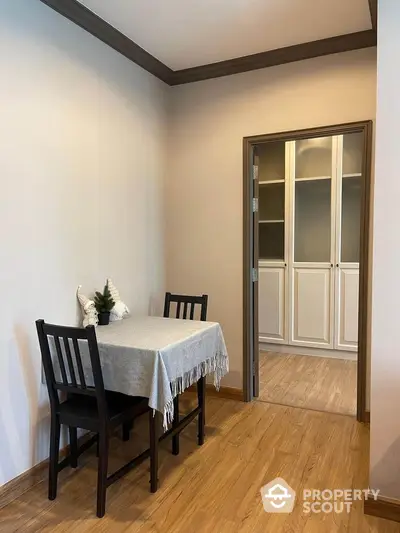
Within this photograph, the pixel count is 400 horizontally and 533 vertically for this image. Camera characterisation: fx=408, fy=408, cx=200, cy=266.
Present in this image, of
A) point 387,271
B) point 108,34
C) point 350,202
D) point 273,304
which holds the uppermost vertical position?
point 108,34

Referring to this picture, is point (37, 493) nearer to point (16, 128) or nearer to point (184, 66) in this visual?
point (16, 128)

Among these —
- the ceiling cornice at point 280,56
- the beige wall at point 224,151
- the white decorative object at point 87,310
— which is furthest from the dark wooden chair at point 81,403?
the ceiling cornice at point 280,56

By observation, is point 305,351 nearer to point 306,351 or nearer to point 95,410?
point 306,351

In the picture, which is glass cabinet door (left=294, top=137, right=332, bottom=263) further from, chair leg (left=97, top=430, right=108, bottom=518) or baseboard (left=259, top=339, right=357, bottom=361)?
chair leg (left=97, top=430, right=108, bottom=518)

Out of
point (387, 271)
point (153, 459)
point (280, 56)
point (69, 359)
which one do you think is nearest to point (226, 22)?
point (280, 56)

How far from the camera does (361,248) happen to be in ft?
9.42

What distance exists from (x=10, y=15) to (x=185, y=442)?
105 inches

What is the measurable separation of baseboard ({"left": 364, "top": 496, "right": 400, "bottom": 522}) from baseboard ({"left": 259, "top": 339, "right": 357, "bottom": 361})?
2.57m

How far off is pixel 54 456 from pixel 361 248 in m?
2.32

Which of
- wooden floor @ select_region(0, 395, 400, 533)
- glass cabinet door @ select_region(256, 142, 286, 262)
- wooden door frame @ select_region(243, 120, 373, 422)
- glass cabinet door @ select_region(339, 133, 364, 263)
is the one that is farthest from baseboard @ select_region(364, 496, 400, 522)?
glass cabinet door @ select_region(256, 142, 286, 262)

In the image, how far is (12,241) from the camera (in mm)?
2117

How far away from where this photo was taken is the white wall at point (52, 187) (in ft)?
6.91

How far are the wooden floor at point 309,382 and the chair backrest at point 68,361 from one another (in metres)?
1.82

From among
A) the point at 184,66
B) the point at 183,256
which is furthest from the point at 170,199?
the point at 184,66
